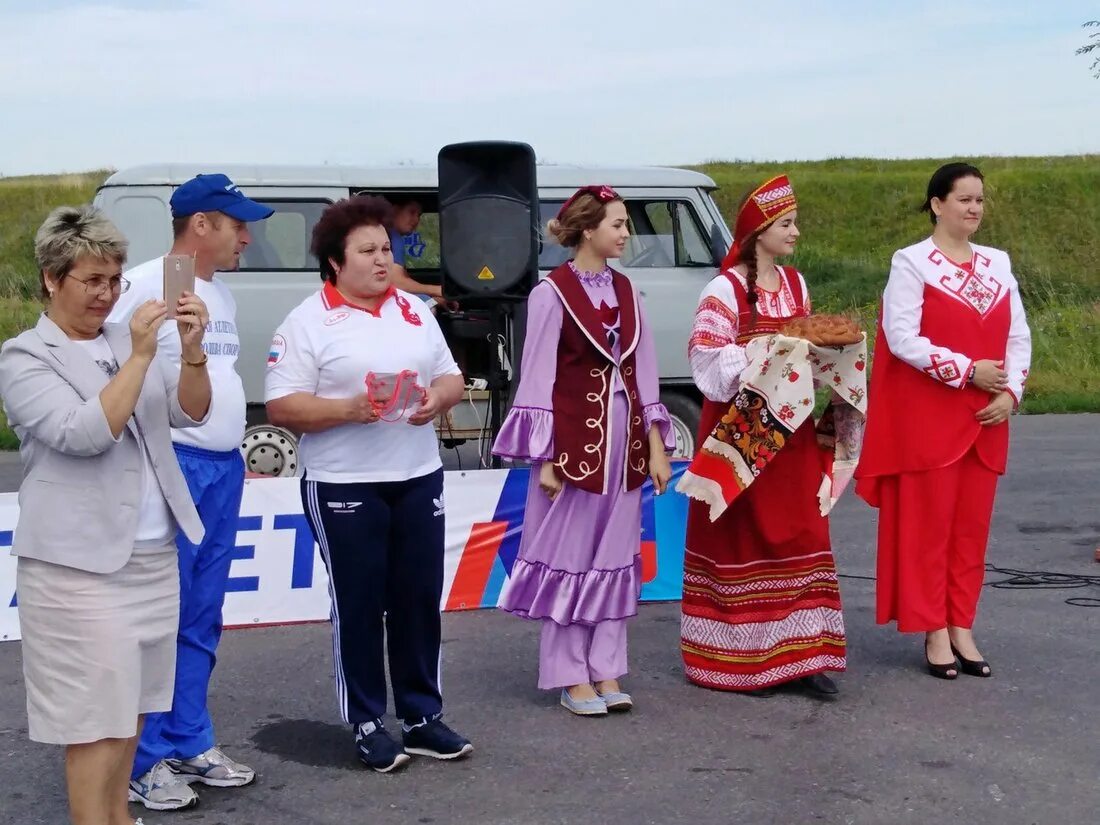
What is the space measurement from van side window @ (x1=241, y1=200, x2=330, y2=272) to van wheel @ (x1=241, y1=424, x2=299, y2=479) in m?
1.30

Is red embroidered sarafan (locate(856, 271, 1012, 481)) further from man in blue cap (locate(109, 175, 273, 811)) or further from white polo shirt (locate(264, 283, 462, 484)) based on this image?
man in blue cap (locate(109, 175, 273, 811))

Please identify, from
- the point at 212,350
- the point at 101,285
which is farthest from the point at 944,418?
the point at 101,285

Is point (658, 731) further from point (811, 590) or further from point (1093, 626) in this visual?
point (1093, 626)

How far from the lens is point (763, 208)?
18.0 ft

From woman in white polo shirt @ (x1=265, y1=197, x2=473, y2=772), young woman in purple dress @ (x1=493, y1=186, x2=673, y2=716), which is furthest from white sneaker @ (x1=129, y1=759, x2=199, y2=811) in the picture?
young woman in purple dress @ (x1=493, y1=186, x2=673, y2=716)

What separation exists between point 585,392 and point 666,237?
6643mm

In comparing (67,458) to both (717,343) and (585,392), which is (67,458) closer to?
(585,392)

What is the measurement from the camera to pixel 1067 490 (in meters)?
10.3

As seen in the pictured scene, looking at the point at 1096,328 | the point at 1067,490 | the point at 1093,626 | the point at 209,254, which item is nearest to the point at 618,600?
the point at 209,254

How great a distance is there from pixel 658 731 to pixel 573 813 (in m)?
0.86

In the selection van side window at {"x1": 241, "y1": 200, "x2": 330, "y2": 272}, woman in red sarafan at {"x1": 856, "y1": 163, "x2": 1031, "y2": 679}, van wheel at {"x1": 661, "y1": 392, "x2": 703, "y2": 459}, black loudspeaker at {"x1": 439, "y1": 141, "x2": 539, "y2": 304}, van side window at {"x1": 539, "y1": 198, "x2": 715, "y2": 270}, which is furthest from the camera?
van side window at {"x1": 539, "y1": 198, "x2": 715, "y2": 270}

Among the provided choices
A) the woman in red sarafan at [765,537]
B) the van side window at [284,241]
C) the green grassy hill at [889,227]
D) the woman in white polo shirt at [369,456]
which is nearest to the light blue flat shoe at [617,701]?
the woman in red sarafan at [765,537]

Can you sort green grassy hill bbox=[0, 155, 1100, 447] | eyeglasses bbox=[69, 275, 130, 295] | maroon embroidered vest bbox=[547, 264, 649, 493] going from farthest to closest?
green grassy hill bbox=[0, 155, 1100, 447]
maroon embroidered vest bbox=[547, 264, 649, 493]
eyeglasses bbox=[69, 275, 130, 295]

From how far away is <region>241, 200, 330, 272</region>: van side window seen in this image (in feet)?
36.5
